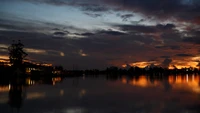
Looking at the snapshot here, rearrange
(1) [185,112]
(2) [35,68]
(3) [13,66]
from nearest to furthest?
(1) [185,112] < (3) [13,66] < (2) [35,68]

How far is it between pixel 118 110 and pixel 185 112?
4.80 metres

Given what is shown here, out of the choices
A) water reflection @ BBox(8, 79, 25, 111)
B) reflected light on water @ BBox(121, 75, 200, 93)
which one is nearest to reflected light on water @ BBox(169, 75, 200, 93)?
reflected light on water @ BBox(121, 75, 200, 93)

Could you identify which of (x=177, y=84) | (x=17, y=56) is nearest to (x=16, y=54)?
(x=17, y=56)

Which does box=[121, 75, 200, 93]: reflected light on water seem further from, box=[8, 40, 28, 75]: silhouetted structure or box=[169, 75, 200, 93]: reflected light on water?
box=[8, 40, 28, 75]: silhouetted structure

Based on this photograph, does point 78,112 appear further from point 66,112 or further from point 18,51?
point 18,51

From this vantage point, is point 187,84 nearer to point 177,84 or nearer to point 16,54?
point 177,84

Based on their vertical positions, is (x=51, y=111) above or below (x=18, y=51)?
below

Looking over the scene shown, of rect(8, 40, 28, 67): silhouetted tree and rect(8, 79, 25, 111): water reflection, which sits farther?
rect(8, 40, 28, 67): silhouetted tree

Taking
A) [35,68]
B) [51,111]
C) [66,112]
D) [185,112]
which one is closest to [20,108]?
[51,111]

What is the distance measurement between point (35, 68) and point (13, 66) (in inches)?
840

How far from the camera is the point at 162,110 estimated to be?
19766mm

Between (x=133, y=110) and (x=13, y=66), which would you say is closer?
(x=133, y=110)

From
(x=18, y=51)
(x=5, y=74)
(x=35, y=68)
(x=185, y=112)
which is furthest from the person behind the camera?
(x=35, y=68)

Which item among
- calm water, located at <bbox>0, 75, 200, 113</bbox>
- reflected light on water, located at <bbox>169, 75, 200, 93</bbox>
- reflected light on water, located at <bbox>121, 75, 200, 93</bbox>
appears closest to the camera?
calm water, located at <bbox>0, 75, 200, 113</bbox>
